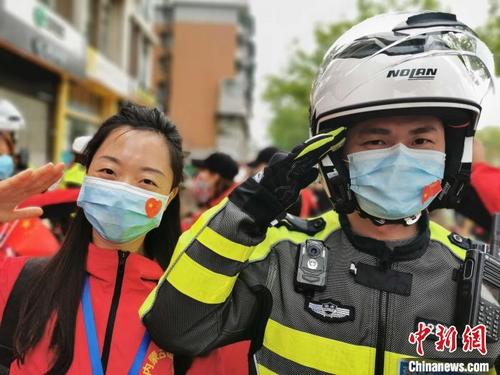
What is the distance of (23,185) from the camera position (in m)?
1.75

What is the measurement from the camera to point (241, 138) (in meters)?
43.5

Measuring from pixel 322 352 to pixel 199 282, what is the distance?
15.8 inches

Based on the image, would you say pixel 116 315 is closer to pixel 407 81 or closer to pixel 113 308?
pixel 113 308

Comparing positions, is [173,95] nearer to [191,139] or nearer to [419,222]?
[191,139]

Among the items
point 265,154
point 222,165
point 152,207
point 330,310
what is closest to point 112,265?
point 152,207

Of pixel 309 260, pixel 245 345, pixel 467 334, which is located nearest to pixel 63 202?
pixel 245 345

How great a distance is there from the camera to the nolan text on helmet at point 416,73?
1.54 m

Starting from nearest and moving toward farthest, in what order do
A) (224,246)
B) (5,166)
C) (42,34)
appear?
(224,246) < (5,166) < (42,34)

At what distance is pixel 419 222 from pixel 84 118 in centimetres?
1544

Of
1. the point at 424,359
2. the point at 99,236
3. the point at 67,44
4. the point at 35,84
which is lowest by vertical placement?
the point at 424,359

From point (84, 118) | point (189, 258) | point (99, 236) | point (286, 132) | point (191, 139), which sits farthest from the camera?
point (191, 139)

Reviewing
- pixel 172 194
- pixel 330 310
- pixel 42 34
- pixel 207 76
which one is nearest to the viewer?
pixel 330 310

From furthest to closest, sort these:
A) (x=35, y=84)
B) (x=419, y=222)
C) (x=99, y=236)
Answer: (x=35, y=84)
(x=99, y=236)
(x=419, y=222)

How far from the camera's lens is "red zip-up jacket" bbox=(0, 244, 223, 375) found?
1629mm
